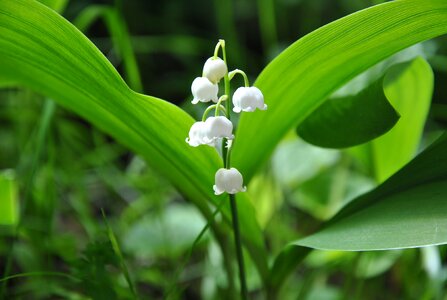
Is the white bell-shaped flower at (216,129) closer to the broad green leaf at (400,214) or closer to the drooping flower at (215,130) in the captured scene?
the drooping flower at (215,130)

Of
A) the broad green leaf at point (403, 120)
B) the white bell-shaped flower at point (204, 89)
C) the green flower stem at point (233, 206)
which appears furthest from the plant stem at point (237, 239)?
the broad green leaf at point (403, 120)

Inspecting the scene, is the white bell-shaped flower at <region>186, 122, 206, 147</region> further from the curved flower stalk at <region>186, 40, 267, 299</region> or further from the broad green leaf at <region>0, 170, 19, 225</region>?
the broad green leaf at <region>0, 170, 19, 225</region>

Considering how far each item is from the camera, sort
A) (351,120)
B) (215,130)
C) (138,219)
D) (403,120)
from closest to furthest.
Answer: (215,130), (351,120), (403,120), (138,219)

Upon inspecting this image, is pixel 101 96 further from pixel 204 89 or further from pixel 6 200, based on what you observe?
pixel 6 200

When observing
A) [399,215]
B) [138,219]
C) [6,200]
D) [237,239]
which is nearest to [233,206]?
[237,239]

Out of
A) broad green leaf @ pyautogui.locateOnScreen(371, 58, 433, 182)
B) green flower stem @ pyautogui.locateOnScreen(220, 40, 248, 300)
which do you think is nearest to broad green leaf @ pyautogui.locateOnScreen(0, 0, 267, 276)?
green flower stem @ pyautogui.locateOnScreen(220, 40, 248, 300)
